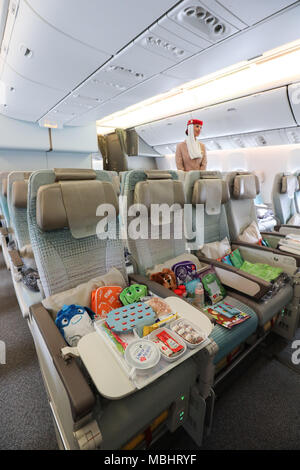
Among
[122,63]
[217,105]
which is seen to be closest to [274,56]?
[217,105]

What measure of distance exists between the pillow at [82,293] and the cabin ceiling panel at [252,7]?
2.10m

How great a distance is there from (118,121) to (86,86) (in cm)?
547

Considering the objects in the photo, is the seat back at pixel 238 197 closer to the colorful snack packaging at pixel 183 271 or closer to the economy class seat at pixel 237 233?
the economy class seat at pixel 237 233

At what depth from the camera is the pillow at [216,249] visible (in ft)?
7.71

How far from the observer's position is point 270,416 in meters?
1.50

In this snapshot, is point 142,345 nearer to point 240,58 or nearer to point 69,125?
point 240,58

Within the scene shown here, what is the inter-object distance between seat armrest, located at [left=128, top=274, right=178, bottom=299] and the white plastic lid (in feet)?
1.61

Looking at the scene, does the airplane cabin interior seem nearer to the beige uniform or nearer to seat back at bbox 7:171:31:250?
seat back at bbox 7:171:31:250

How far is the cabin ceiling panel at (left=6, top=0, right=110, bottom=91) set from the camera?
73.3 inches

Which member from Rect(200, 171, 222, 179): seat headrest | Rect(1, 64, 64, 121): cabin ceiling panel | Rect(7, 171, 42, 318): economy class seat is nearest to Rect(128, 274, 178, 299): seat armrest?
Rect(7, 171, 42, 318): economy class seat

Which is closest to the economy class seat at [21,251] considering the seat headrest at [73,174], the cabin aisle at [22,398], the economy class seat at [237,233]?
the cabin aisle at [22,398]

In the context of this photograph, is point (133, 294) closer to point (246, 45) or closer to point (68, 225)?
point (68, 225)

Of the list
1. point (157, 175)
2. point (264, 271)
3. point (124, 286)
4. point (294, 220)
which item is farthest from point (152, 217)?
point (294, 220)

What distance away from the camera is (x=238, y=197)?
2734 millimetres
